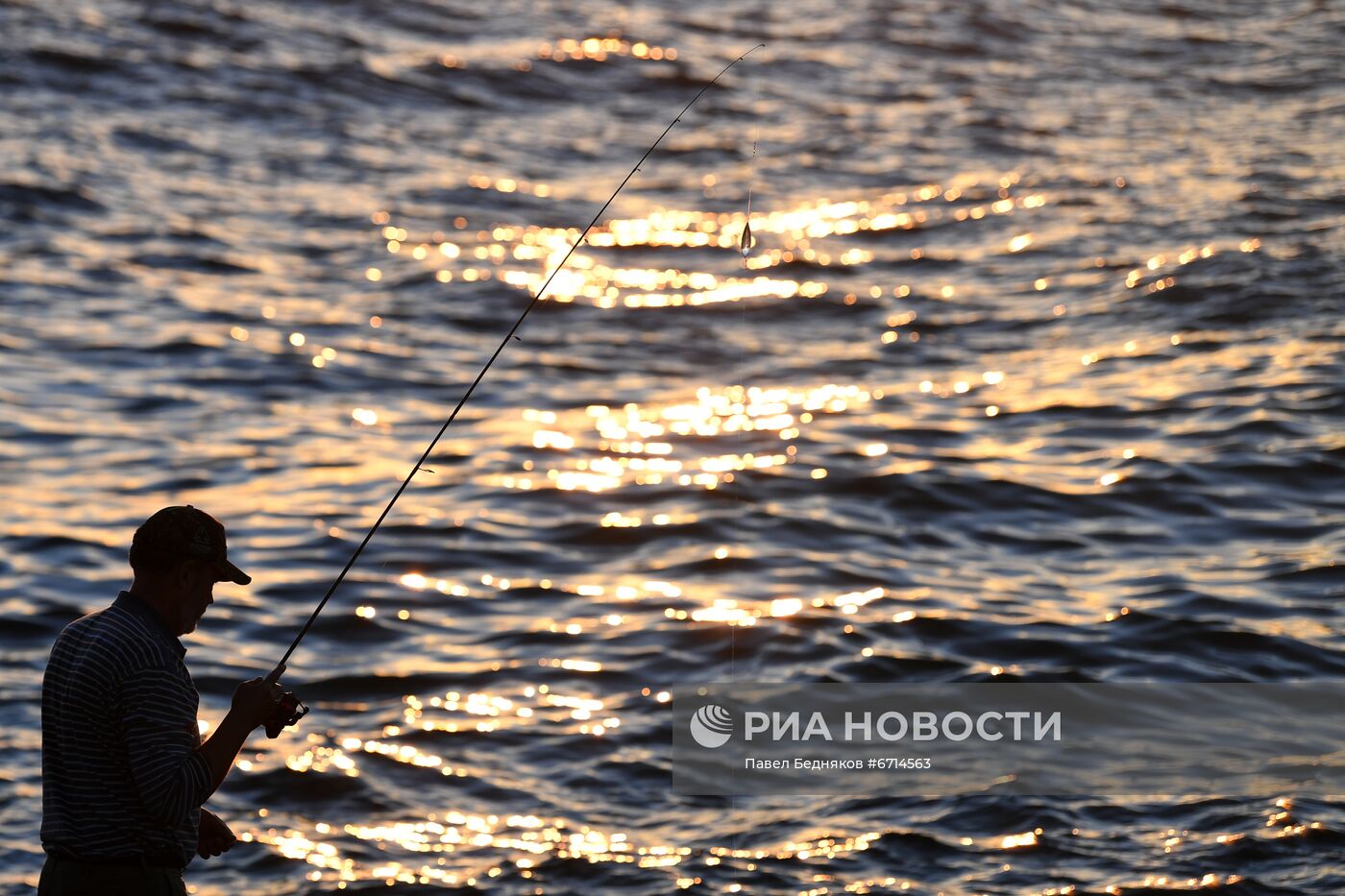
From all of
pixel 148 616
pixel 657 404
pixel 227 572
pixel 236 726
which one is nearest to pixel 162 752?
pixel 236 726

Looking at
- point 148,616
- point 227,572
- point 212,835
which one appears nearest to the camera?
point 148,616

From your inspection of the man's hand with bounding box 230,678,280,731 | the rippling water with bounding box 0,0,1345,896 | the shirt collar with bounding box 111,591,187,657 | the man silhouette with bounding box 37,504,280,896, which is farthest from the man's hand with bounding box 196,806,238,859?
the rippling water with bounding box 0,0,1345,896

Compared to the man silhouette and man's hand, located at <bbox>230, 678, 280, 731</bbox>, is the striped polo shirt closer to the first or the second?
the man silhouette

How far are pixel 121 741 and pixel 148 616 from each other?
289 mm

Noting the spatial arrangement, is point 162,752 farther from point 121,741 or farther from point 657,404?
point 657,404

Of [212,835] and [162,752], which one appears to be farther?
[212,835]

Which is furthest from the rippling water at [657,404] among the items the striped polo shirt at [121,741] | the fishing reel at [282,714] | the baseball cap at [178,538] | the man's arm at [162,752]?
the baseball cap at [178,538]

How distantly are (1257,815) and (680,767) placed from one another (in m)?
2.47

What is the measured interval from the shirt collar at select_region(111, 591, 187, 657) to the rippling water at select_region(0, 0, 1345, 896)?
3211 mm

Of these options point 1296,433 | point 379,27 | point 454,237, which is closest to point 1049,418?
point 1296,433

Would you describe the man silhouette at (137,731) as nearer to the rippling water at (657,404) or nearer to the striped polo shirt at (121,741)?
the striped polo shirt at (121,741)

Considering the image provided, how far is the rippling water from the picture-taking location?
25.6 ft

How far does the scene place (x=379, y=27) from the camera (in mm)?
21078

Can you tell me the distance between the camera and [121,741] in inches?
163
